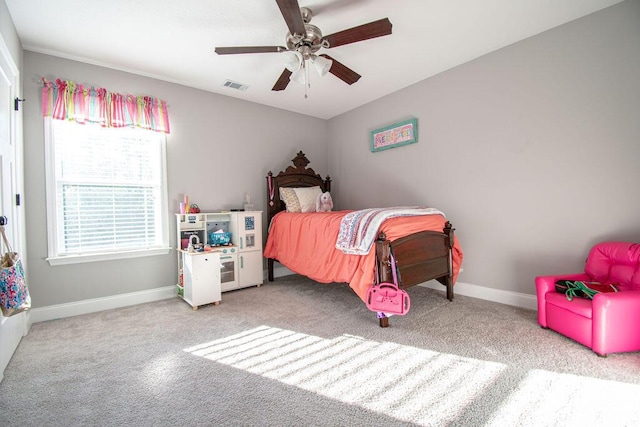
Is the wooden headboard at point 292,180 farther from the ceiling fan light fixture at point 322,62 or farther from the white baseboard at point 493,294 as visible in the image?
the white baseboard at point 493,294

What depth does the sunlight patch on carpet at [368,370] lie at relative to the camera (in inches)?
59.7

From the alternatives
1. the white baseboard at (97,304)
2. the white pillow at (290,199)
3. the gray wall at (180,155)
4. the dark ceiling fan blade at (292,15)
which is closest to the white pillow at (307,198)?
the white pillow at (290,199)

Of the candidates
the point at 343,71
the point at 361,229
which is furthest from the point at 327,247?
the point at 343,71

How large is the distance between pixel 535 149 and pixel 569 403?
222 centimetres

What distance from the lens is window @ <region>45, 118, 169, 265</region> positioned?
2914mm

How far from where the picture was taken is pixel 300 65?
2.39 meters

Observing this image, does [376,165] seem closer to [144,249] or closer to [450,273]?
[450,273]

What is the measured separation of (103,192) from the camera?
3162 mm

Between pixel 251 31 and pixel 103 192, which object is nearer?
pixel 251 31

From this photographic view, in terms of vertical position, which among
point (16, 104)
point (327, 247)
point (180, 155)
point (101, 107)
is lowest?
point (327, 247)

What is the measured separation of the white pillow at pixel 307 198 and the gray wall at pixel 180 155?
1.88ft

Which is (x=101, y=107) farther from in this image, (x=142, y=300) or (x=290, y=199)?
(x=290, y=199)

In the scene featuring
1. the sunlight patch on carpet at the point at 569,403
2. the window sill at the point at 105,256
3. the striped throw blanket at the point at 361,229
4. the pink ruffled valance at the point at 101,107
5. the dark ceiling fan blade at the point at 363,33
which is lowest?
the sunlight patch on carpet at the point at 569,403

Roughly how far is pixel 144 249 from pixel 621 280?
176 inches
